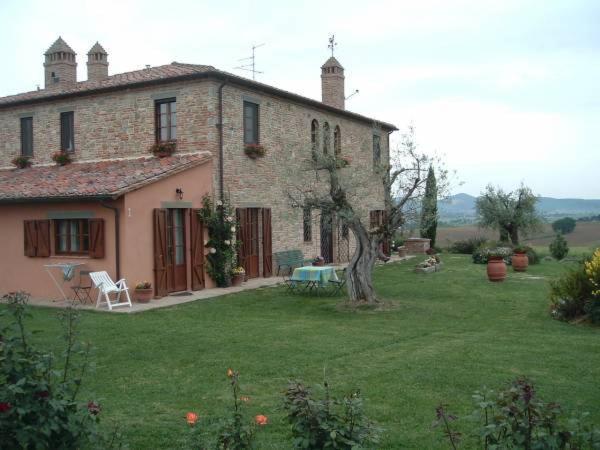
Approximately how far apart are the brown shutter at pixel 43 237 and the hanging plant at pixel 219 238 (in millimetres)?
3711

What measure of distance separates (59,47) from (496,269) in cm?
1670

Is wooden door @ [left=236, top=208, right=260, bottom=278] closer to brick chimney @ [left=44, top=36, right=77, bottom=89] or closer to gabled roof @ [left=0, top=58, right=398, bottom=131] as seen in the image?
gabled roof @ [left=0, top=58, right=398, bottom=131]

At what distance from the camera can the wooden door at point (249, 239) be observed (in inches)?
667

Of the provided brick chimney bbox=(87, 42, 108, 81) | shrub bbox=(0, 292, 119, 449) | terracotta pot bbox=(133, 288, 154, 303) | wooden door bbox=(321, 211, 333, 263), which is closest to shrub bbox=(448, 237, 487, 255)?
wooden door bbox=(321, 211, 333, 263)

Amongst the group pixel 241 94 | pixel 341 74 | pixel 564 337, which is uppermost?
pixel 341 74

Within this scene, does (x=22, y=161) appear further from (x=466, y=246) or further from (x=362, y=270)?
(x=466, y=246)

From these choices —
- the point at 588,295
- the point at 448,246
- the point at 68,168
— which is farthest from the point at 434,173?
the point at 448,246

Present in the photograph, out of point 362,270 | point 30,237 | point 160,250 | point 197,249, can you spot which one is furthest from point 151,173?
point 362,270

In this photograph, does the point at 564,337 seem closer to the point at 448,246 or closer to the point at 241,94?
the point at 241,94

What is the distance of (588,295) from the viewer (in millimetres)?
10828

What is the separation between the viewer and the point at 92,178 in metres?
15.2

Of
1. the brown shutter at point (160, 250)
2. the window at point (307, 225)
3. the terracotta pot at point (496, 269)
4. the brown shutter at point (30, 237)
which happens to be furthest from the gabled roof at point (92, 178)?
the terracotta pot at point (496, 269)

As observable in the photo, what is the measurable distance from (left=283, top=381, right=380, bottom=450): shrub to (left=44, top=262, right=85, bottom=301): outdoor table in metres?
11.1

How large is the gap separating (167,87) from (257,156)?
10.1ft
